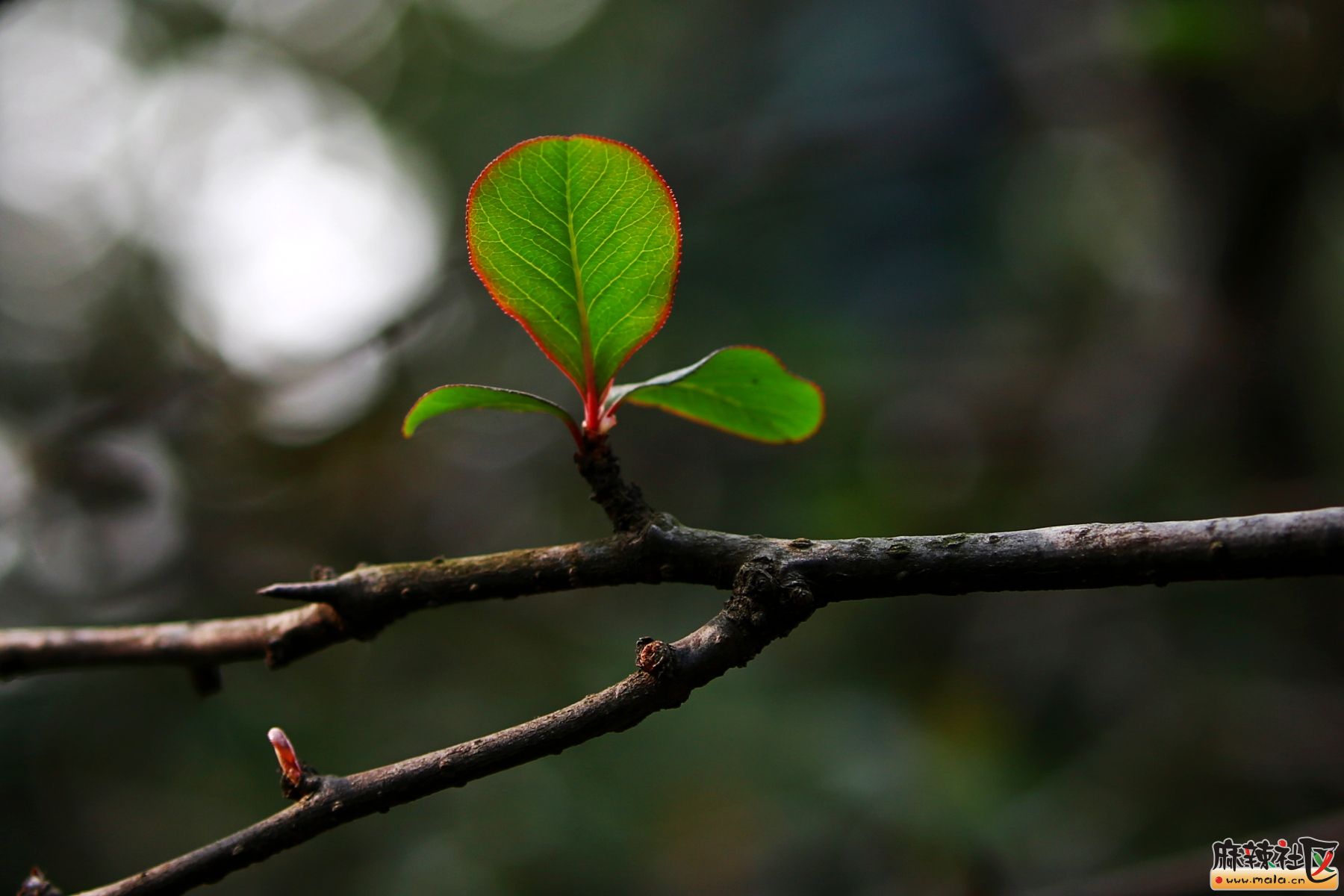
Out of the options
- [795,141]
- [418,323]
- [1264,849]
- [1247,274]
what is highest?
[795,141]

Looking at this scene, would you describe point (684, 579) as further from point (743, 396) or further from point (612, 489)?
point (743, 396)

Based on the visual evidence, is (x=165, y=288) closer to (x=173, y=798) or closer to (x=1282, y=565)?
(x=173, y=798)

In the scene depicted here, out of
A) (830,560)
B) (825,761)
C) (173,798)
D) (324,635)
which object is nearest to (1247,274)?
(825,761)

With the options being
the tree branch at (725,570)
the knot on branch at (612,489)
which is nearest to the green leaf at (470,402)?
the knot on branch at (612,489)

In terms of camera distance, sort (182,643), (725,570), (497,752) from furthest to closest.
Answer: (182,643), (725,570), (497,752)

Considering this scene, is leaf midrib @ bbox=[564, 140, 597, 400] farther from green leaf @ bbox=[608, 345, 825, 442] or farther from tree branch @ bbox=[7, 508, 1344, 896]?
tree branch @ bbox=[7, 508, 1344, 896]

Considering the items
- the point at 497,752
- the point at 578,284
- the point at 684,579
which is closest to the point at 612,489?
the point at 684,579
